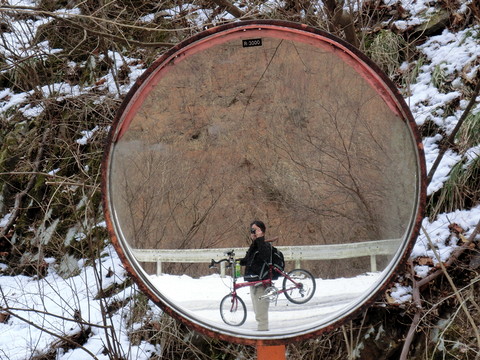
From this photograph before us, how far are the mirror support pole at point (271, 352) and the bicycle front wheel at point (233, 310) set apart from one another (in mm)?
117

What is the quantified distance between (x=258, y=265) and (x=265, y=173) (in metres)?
0.33

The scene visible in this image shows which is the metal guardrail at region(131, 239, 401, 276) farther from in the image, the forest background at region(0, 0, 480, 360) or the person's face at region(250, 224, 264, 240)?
the forest background at region(0, 0, 480, 360)

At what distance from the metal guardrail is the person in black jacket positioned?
0.12ft

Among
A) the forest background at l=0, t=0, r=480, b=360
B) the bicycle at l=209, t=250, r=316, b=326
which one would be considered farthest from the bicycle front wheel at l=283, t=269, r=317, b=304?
the forest background at l=0, t=0, r=480, b=360

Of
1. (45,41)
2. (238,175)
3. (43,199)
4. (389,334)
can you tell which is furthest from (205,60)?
(45,41)

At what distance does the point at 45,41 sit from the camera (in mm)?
6789

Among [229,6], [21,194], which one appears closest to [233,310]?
[229,6]

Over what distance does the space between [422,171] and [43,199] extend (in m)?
4.23

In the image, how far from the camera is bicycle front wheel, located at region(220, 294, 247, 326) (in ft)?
5.75

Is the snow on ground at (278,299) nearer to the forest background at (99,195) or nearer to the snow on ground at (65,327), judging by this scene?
the forest background at (99,195)

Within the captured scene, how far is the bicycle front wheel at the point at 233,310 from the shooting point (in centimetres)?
175

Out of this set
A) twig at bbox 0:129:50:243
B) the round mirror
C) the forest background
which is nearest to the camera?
the round mirror

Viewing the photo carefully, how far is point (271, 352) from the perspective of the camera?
1.67 m

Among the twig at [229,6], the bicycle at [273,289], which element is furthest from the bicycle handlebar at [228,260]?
the twig at [229,6]
